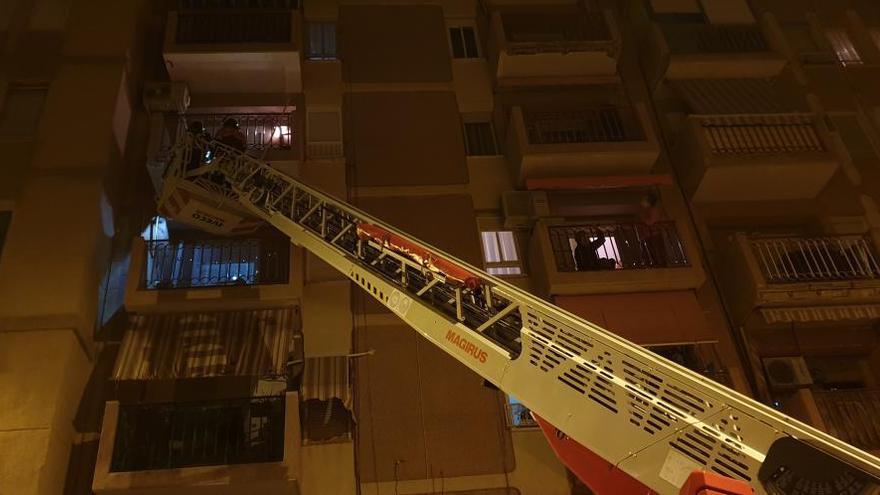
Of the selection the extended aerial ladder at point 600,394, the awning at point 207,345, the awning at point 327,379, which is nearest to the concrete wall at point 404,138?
the awning at point 207,345

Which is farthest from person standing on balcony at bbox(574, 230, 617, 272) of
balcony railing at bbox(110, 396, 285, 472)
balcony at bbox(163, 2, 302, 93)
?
balcony at bbox(163, 2, 302, 93)

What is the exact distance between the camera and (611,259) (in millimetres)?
11414

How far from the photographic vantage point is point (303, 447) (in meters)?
9.93

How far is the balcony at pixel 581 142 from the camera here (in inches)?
496

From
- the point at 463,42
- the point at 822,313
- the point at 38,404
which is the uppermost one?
the point at 463,42

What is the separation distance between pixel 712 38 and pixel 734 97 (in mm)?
1918

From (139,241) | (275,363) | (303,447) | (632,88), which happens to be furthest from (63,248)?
(632,88)

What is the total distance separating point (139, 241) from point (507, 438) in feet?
23.0

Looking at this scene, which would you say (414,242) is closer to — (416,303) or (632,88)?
(416,303)

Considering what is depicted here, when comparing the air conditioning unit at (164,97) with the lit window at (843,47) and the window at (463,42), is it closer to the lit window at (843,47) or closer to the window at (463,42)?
the window at (463,42)

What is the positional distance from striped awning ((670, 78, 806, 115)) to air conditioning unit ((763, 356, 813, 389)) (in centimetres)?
532

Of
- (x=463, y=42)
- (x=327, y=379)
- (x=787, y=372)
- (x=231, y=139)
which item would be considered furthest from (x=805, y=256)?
(x=231, y=139)

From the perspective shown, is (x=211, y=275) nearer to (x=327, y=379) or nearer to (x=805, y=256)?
(x=327, y=379)

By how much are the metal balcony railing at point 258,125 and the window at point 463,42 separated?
4.57m
